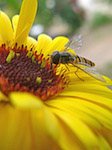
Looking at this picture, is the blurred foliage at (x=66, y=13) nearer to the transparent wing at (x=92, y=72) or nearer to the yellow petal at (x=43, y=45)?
the yellow petal at (x=43, y=45)

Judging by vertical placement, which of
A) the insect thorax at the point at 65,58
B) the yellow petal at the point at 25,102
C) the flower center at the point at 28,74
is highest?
the insect thorax at the point at 65,58

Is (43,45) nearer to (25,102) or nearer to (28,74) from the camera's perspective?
(28,74)

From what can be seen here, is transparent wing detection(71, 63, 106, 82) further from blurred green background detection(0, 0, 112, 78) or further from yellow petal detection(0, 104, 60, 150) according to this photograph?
blurred green background detection(0, 0, 112, 78)

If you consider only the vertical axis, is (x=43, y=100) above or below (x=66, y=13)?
below

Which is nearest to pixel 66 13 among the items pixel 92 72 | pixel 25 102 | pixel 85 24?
pixel 85 24

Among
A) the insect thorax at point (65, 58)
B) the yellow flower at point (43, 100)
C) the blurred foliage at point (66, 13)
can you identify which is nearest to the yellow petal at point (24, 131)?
the yellow flower at point (43, 100)

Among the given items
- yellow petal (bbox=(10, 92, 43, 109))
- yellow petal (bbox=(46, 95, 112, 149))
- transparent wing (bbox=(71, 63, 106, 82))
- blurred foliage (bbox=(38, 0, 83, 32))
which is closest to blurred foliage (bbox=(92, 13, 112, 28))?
blurred foliage (bbox=(38, 0, 83, 32))
